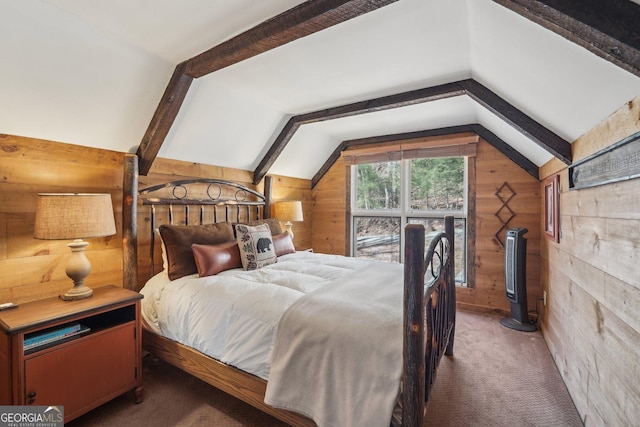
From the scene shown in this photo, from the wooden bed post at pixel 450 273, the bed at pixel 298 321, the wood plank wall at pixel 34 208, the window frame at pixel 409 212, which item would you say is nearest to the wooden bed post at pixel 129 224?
the bed at pixel 298 321


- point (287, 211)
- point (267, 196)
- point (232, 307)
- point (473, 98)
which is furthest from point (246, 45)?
point (287, 211)

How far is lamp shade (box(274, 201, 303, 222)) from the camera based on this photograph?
151 inches

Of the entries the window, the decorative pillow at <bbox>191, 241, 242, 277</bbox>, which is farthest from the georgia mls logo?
the window

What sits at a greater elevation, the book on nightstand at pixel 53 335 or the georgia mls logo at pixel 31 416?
the book on nightstand at pixel 53 335

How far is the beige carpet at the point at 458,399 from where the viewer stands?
5.71ft

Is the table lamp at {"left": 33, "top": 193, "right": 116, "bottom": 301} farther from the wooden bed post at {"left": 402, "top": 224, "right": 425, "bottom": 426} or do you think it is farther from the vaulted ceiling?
the wooden bed post at {"left": 402, "top": 224, "right": 425, "bottom": 426}

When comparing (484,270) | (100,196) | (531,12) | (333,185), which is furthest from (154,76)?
(484,270)

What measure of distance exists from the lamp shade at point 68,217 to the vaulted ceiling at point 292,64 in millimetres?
651

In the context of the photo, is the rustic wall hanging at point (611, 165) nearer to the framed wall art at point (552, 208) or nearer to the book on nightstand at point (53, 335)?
the framed wall art at point (552, 208)

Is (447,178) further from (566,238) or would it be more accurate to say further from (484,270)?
(566,238)

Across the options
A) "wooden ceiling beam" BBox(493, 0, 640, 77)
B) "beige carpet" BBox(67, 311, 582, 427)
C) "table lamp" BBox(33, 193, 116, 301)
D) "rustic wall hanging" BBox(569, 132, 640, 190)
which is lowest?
"beige carpet" BBox(67, 311, 582, 427)

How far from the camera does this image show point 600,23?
0.96 m

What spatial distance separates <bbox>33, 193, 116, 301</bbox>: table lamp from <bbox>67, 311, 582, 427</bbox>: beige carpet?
0.84m

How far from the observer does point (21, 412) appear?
1456 millimetres
